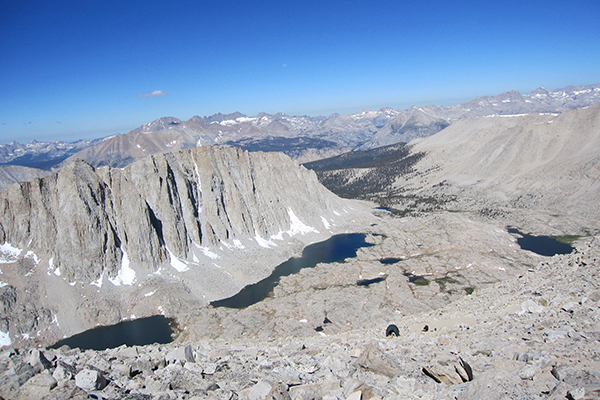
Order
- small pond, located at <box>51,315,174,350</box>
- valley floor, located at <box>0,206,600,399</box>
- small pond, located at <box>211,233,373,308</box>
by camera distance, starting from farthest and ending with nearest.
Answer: small pond, located at <box>211,233,373,308</box>, small pond, located at <box>51,315,174,350</box>, valley floor, located at <box>0,206,600,399</box>

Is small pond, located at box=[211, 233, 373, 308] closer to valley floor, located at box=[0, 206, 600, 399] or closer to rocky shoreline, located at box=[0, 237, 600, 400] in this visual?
valley floor, located at box=[0, 206, 600, 399]

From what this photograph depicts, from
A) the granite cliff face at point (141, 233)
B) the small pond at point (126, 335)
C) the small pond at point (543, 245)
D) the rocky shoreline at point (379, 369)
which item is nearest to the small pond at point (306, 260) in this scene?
the granite cliff face at point (141, 233)

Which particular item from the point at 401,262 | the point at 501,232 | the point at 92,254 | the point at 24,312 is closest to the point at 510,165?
the point at 501,232

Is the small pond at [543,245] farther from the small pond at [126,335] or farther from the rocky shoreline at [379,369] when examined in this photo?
the small pond at [126,335]

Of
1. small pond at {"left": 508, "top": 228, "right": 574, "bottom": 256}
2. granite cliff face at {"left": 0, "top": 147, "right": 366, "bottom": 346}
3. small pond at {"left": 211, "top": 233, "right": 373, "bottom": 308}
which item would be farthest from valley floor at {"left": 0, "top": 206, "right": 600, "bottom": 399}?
small pond at {"left": 508, "top": 228, "right": 574, "bottom": 256}

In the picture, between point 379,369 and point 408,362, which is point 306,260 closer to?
point 408,362
